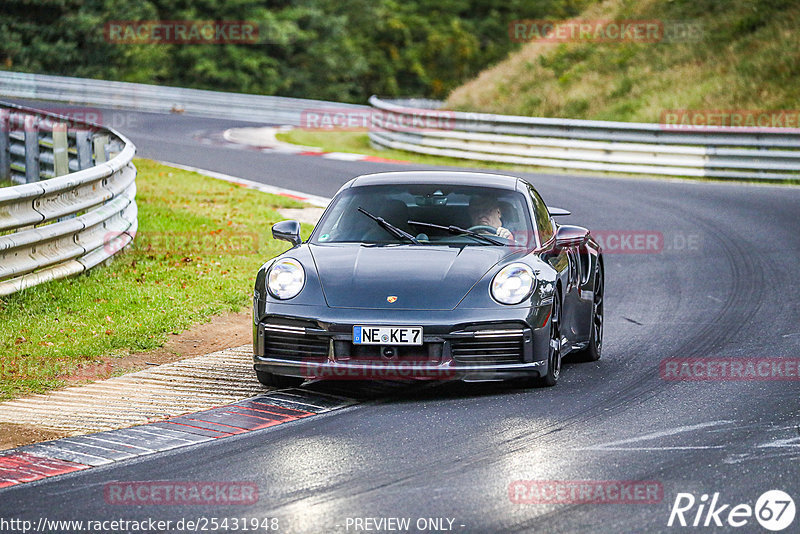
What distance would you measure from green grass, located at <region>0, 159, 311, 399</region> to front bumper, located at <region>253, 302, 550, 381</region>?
1.70 metres

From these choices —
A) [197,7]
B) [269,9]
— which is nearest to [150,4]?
[197,7]

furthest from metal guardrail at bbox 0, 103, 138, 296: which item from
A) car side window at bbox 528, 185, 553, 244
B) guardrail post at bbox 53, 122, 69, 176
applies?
car side window at bbox 528, 185, 553, 244

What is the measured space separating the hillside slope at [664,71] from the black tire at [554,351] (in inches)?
866

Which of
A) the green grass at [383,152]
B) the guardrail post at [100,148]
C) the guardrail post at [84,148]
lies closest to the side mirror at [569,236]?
the guardrail post at [100,148]

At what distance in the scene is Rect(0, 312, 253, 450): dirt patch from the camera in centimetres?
671

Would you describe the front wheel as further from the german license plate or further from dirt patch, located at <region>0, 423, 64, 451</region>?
dirt patch, located at <region>0, 423, 64, 451</region>

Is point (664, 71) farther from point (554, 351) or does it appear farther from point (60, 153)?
point (554, 351)

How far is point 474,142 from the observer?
87.9 ft

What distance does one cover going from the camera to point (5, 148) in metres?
17.9

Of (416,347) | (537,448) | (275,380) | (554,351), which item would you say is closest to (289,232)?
(275,380)

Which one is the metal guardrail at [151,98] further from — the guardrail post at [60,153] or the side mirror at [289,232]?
the side mirror at [289,232]

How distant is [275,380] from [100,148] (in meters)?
8.70

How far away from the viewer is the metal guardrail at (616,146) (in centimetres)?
2345

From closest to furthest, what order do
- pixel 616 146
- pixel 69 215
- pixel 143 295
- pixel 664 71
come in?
pixel 143 295, pixel 69 215, pixel 616 146, pixel 664 71
